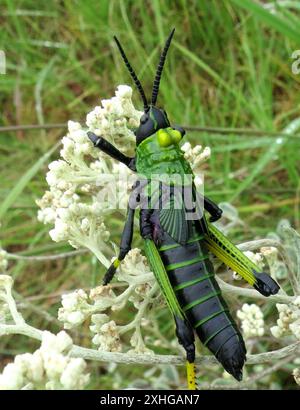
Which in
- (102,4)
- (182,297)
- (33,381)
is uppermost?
(102,4)

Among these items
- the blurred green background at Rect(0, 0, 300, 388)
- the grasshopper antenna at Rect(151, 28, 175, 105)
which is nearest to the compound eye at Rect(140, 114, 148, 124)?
the grasshopper antenna at Rect(151, 28, 175, 105)

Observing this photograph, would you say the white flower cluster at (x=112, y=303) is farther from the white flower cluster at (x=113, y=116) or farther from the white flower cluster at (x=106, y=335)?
the white flower cluster at (x=113, y=116)

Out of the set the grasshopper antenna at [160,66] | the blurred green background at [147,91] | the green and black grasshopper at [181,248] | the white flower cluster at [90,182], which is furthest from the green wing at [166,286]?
the blurred green background at [147,91]

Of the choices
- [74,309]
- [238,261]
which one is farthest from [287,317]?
[74,309]

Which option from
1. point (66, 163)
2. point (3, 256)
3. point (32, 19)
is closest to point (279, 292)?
point (66, 163)

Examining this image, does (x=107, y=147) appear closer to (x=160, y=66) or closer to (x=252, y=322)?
(x=160, y=66)

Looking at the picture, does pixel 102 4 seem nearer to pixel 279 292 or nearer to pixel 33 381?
pixel 279 292
